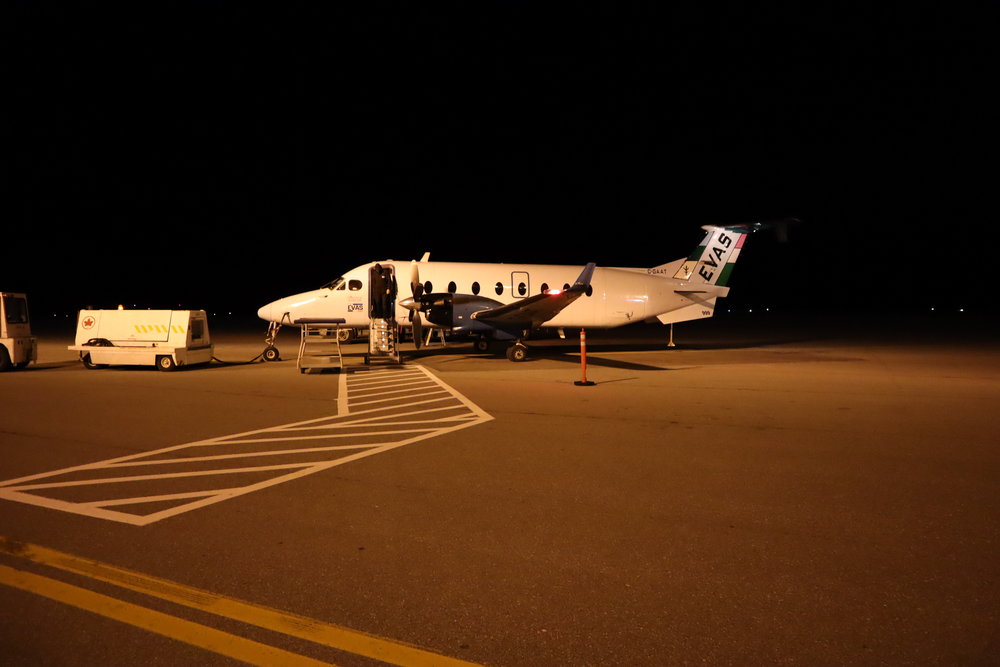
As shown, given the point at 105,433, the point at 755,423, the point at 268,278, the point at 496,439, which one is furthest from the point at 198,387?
the point at 268,278

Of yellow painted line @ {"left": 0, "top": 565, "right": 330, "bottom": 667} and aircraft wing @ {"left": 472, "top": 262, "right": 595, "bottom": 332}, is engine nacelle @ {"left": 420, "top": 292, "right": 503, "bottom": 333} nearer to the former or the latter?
aircraft wing @ {"left": 472, "top": 262, "right": 595, "bottom": 332}

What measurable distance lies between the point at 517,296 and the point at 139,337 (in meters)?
10.9

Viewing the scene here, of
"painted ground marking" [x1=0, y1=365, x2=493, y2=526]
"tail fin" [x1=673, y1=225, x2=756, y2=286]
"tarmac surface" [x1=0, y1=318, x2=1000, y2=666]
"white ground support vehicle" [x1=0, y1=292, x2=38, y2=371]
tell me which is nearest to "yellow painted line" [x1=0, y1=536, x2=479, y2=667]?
"tarmac surface" [x1=0, y1=318, x2=1000, y2=666]

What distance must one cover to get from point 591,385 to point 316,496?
25.9 feet

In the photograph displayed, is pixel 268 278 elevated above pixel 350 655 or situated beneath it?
elevated above

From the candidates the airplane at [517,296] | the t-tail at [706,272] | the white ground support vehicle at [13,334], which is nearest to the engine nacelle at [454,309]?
the airplane at [517,296]

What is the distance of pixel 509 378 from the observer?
13.6 metres

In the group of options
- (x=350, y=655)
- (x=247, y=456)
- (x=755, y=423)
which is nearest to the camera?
(x=350, y=655)

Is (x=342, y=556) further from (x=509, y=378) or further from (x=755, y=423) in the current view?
(x=509, y=378)

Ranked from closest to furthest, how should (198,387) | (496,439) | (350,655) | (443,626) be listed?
(350,655) → (443,626) → (496,439) → (198,387)

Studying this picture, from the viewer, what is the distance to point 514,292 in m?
19.4

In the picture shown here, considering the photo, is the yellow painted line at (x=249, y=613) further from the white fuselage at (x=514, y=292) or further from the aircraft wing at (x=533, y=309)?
the white fuselage at (x=514, y=292)

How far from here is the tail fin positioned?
21.1 metres

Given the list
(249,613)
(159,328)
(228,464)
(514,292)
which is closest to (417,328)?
(514,292)
